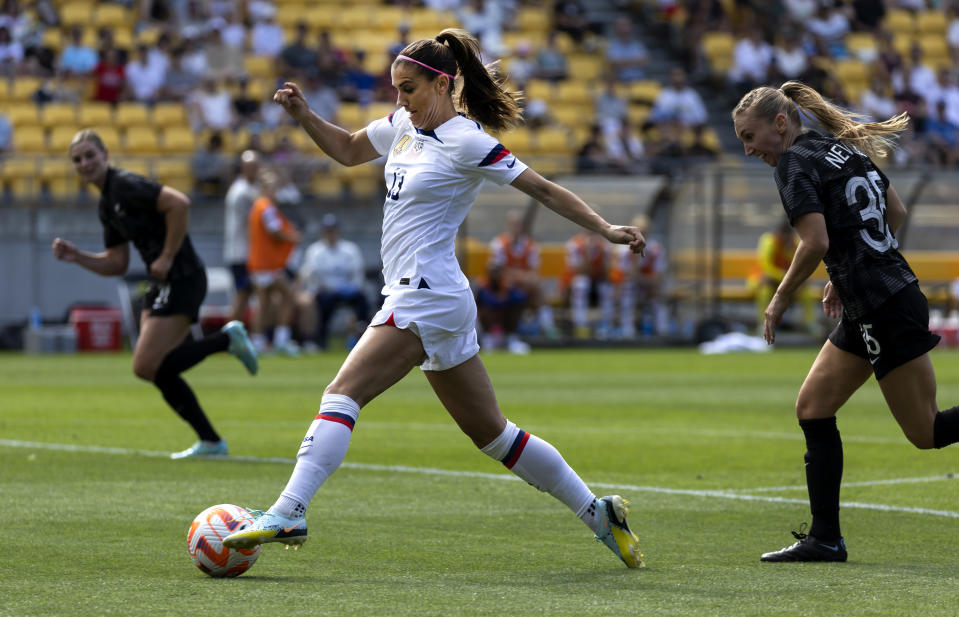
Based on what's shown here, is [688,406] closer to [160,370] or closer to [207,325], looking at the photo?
[160,370]

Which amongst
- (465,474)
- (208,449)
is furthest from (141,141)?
(465,474)

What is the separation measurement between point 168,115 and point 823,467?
20.4 metres

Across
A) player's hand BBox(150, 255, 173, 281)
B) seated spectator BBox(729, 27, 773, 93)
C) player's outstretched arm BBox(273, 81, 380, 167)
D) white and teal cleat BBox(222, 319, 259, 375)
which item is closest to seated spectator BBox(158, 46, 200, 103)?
seated spectator BBox(729, 27, 773, 93)

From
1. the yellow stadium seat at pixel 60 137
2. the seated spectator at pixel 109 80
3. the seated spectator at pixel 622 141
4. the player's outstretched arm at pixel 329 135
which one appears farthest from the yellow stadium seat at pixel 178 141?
the player's outstretched arm at pixel 329 135

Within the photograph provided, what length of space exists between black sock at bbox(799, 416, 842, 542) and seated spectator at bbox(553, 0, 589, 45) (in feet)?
79.7

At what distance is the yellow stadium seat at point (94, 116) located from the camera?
80.7 ft

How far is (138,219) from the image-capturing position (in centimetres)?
1010

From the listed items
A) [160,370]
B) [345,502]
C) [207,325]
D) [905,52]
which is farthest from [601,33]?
[345,502]

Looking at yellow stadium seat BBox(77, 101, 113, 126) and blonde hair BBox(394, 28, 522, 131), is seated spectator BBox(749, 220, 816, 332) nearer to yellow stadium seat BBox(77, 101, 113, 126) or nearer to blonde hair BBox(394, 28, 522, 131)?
yellow stadium seat BBox(77, 101, 113, 126)

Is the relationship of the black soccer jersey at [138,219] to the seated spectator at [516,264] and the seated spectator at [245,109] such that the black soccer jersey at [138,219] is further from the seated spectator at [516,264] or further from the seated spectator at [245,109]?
the seated spectator at [245,109]

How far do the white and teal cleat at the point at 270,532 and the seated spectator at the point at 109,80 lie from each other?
67.8 feet

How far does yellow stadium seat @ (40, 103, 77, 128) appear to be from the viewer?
24.4 m

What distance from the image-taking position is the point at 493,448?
619 cm

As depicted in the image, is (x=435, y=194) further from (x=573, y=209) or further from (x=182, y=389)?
(x=182, y=389)
